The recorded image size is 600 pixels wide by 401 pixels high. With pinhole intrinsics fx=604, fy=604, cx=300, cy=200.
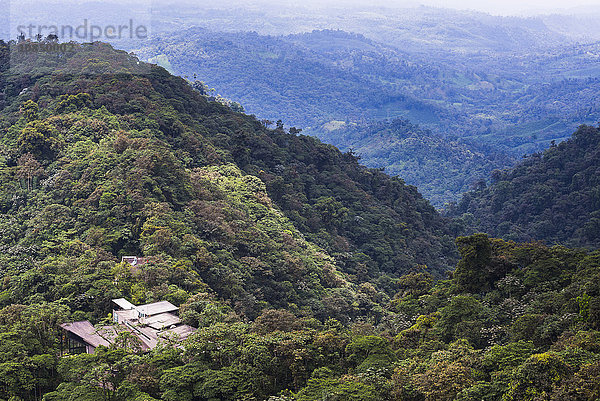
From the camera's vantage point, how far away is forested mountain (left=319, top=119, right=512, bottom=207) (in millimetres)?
104500

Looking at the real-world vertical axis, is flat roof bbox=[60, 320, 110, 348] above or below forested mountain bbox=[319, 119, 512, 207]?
above

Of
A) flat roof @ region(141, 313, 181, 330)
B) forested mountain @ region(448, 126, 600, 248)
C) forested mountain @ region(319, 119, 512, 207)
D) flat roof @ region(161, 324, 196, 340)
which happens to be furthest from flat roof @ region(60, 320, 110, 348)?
forested mountain @ region(319, 119, 512, 207)

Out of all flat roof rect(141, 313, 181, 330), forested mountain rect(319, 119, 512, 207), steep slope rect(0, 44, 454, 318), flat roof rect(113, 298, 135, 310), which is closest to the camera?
flat roof rect(141, 313, 181, 330)

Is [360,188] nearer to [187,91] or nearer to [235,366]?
[187,91]

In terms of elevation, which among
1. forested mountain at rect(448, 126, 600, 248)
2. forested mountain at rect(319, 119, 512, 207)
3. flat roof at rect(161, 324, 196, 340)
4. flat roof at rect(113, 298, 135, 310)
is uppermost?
flat roof at rect(113, 298, 135, 310)

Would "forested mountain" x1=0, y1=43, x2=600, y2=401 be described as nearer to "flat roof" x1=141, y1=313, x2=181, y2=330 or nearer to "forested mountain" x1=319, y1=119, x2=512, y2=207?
"flat roof" x1=141, y1=313, x2=181, y2=330

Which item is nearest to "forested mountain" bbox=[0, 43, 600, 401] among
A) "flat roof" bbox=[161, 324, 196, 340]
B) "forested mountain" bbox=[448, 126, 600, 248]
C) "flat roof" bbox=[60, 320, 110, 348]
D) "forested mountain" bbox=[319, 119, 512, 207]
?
"flat roof" bbox=[161, 324, 196, 340]

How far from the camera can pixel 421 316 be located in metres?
22.5

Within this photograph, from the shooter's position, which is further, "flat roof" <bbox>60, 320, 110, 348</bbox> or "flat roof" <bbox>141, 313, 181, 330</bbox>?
"flat roof" <bbox>141, 313, 181, 330</bbox>

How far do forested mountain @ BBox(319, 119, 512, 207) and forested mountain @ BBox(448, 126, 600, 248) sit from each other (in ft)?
93.2

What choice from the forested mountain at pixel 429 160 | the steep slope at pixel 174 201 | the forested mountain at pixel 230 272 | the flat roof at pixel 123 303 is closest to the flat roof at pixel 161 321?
the forested mountain at pixel 230 272

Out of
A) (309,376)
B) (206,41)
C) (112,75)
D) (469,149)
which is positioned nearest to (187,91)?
(112,75)

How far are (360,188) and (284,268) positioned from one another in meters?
23.7

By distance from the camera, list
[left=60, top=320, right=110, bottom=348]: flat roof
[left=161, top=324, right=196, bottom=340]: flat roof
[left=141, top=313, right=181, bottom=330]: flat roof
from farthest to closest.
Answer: [left=141, top=313, right=181, bottom=330]: flat roof
[left=161, top=324, right=196, bottom=340]: flat roof
[left=60, top=320, right=110, bottom=348]: flat roof
